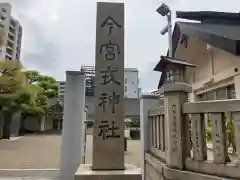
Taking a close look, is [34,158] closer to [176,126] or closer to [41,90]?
[176,126]

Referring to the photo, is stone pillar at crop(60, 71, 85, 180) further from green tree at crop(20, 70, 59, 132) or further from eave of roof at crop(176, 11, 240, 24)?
green tree at crop(20, 70, 59, 132)

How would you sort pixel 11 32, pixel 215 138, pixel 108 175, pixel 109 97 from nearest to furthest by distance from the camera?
pixel 215 138 → pixel 108 175 → pixel 109 97 → pixel 11 32

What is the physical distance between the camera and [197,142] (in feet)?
10.2

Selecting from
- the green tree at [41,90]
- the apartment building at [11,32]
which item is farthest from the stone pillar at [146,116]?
the apartment building at [11,32]

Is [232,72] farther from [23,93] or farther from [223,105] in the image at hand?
[23,93]

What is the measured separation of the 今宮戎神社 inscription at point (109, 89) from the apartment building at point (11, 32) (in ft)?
191

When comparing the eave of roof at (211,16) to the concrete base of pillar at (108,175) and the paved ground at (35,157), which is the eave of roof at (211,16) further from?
the concrete base of pillar at (108,175)

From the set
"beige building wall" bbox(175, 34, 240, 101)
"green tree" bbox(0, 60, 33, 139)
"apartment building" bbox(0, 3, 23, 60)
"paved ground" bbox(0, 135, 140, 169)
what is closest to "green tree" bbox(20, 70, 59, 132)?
"green tree" bbox(0, 60, 33, 139)

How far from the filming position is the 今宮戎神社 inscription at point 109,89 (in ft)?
12.3

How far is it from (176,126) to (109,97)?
3.95 ft

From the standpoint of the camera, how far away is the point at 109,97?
396 centimetres

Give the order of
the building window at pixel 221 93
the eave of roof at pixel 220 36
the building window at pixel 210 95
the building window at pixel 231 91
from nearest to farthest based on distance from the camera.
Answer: the eave of roof at pixel 220 36, the building window at pixel 231 91, the building window at pixel 221 93, the building window at pixel 210 95

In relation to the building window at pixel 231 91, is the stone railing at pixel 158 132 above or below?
below

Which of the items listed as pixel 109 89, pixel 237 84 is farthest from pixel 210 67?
pixel 109 89
